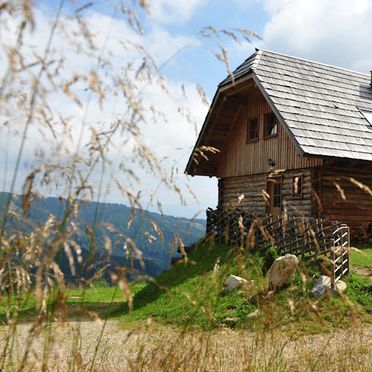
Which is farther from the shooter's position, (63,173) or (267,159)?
(267,159)

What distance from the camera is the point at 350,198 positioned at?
15.7 m

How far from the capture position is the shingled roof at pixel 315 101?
14298 millimetres

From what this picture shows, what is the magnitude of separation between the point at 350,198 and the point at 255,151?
3.96 metres

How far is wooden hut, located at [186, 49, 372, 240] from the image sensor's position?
14.7 m

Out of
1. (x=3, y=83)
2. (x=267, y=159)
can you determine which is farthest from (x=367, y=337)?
(x=267, y=159)

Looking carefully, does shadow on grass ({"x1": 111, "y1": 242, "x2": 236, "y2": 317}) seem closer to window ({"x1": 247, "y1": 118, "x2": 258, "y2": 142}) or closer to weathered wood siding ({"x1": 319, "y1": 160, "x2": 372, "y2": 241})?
weathered wood siding ({"x1": 319, "y1": 160, "x2": 372, "y2": 241})

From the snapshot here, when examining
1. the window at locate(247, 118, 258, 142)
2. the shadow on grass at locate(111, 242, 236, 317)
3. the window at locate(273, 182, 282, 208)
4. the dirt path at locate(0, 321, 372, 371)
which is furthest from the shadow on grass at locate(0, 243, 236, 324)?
the window at locate(247, 118, 258, 142)

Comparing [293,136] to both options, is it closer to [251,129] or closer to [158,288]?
[251,129]

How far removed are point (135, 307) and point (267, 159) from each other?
7.75 metres

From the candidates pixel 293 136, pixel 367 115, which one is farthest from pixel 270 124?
pixel 293 136

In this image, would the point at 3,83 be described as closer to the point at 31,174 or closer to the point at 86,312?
the point at 31,174

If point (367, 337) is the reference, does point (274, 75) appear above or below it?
above

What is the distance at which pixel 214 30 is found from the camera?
238cm

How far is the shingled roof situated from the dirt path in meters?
7.26
